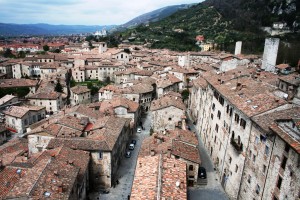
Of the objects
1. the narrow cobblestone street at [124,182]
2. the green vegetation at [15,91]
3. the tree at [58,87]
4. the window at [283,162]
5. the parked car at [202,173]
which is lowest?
the narrow cobblestone street at [124,182]

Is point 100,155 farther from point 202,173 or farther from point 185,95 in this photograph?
point 185,95

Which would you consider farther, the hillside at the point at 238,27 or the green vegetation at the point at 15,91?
the hillside at the point at 238,27

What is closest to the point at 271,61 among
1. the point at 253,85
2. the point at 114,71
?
the point at 253,85

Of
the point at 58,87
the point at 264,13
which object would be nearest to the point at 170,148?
the point at 58,87

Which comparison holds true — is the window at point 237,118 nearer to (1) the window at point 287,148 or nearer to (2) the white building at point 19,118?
(1) the window at point 287,148

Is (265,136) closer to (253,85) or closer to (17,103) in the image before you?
(253,85)

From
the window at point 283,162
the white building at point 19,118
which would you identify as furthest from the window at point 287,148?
the white building at point 19,118

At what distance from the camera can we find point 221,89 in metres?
42.4

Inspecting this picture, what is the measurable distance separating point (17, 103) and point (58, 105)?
11.3m

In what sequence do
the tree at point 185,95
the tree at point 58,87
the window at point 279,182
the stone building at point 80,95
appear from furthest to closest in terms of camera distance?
the tree at point 58,87
the stone building at point 80,95
the tree at point 185,95
the window at point 279,182

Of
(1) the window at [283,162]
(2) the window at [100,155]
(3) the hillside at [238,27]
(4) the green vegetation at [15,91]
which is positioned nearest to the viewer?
(1) the window at [283,162]

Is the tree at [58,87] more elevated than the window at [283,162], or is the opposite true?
the window at [283,162]

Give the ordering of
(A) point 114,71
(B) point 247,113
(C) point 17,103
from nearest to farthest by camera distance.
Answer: (B) point 247,113
(C) point 17,103
(A) point 114,71

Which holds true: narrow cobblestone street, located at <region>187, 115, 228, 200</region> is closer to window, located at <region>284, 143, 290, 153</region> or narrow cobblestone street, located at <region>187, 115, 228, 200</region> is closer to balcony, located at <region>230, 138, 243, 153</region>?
balcony, located at <region>230, 138, 243, 153</region>
